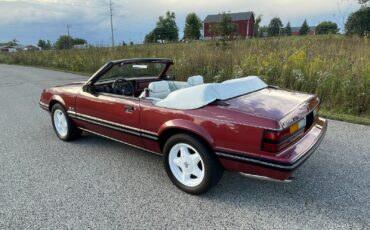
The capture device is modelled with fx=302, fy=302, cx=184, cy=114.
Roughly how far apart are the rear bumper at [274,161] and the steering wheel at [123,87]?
1.87 meters

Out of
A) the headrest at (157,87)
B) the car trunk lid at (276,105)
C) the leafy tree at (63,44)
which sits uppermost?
the leafy tree at (63,44)

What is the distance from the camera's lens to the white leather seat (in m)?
3.55

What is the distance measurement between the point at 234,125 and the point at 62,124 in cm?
326

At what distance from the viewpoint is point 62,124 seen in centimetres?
488

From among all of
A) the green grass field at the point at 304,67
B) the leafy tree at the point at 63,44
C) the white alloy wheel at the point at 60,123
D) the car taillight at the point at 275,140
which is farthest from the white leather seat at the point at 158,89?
the leafy tree at the point at 63,44

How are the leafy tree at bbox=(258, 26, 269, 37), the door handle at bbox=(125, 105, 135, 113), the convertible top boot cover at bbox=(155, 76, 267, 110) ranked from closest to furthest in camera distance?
the convertible top boot cover at bbox=(155, 76, 267, 110), the door handle at bbox=(125, 105, 135, 113), the leafy tree at bbox=(258, 26, 269, 37)

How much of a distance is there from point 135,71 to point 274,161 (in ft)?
9.37

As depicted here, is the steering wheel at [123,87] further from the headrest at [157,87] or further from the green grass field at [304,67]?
the green grass field at [304,67]

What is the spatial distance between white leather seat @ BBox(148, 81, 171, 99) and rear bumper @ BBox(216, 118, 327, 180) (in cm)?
119

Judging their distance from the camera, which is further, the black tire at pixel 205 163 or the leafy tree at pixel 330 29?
the leafy tree at pixel 330 29

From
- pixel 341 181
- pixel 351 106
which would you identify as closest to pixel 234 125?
pixel 341 181

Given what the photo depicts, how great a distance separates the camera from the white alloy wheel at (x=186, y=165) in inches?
121

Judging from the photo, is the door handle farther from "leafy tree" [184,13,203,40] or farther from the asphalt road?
"leafy tree" [184,13,203,40]

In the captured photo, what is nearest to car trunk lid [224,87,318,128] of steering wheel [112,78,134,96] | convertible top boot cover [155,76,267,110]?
convertible top boot cover [155,76,267,110]
